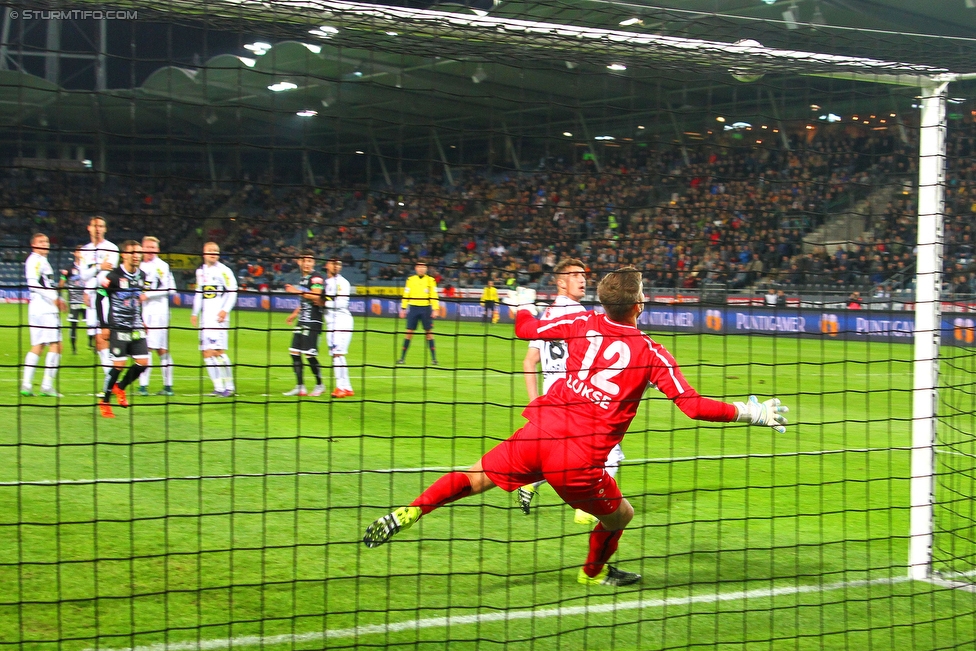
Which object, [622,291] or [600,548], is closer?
[622,291]

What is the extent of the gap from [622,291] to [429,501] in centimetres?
148

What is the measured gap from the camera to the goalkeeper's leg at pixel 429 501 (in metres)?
4.69

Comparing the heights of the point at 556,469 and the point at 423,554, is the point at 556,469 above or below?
above

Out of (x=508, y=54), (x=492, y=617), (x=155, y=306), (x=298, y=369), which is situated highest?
(x=508, y=54)

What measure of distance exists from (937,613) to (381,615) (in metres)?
2.85

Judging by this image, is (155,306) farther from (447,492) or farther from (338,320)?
(447,492)

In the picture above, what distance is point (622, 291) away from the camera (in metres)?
4.47

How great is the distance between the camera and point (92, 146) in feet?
12.9

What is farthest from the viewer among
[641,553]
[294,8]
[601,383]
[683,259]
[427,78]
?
[427,78]

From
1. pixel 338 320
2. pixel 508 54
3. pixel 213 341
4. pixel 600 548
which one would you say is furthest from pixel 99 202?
pixel 338 320

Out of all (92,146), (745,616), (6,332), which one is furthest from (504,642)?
(6,332)

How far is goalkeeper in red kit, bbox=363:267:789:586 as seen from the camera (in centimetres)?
439

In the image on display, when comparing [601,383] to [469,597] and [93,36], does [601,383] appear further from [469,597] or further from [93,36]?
[93,36]

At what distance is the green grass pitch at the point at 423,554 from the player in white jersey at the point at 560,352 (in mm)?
211
